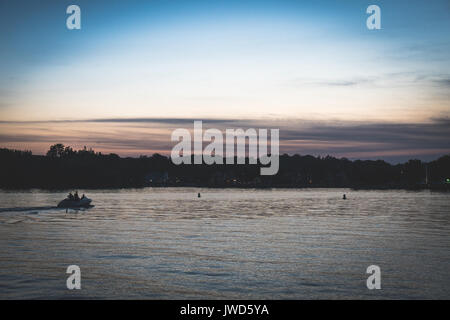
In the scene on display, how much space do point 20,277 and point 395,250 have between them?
98.0 feet

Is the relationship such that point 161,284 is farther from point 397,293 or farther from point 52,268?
point 397,293

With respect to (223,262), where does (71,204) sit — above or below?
above

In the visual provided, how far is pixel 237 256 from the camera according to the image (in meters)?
39.1

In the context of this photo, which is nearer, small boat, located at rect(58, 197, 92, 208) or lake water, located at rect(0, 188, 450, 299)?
lake water, located at rect(0, 188, 450, 299)

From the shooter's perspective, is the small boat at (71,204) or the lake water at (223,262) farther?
the small boat at (71,204)

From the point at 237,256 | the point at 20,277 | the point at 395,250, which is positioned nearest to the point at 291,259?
the point at 237,256

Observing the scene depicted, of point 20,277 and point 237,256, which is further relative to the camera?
point 237,256

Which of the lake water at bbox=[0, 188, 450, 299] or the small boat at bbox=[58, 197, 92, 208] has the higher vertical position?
the small boat at bbox=[58, 197, 92, 208]

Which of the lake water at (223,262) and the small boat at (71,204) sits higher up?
the small boat at (71,204)

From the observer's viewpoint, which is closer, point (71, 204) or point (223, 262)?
point (223, 262)
